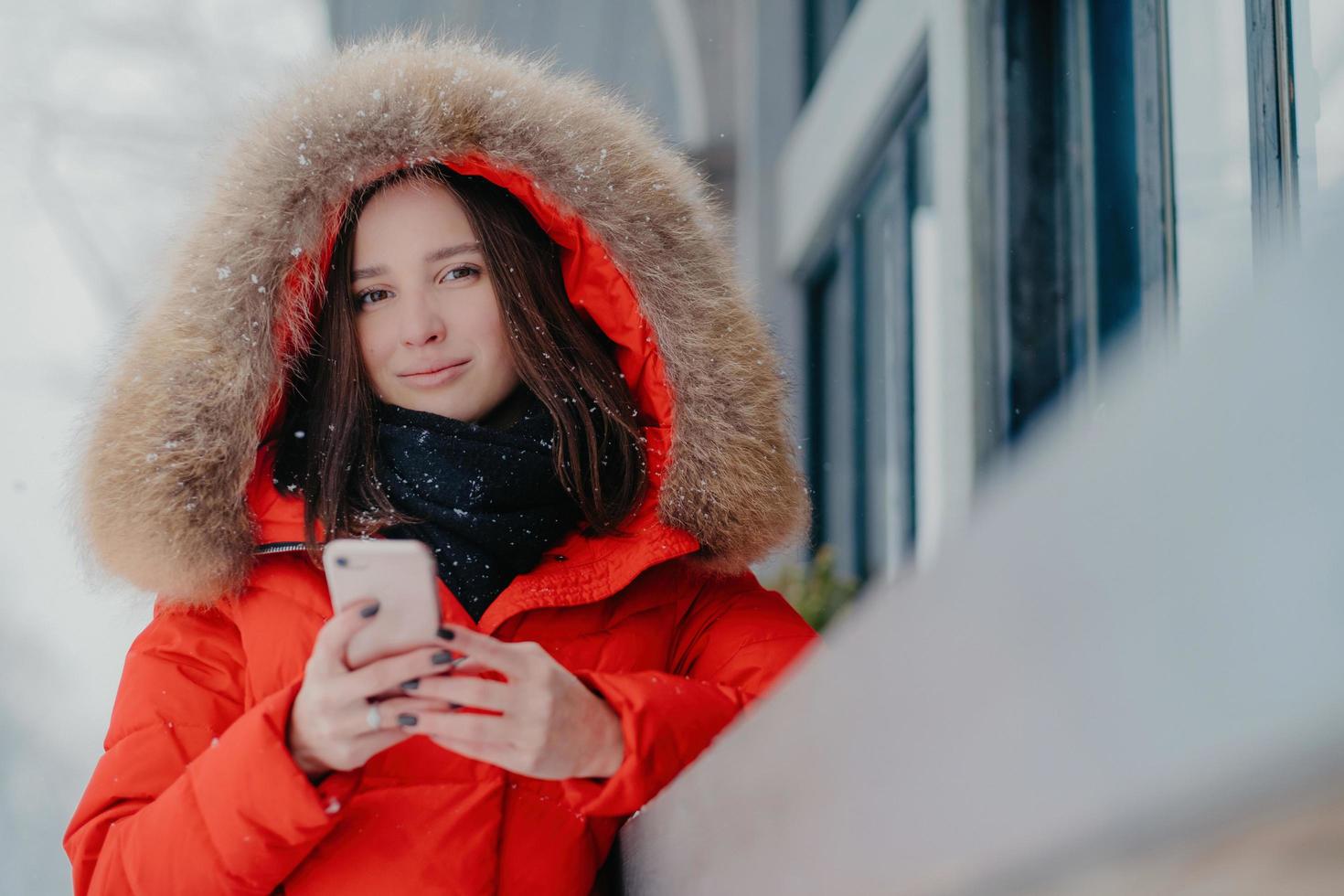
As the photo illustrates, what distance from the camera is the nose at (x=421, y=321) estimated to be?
4.65 ft

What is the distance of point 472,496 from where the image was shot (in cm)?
136

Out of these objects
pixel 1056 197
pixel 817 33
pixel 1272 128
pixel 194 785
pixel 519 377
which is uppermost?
pixel 817 33

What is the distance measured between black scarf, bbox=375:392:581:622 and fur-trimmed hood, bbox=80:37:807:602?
14 cm

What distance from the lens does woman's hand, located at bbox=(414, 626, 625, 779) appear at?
0.99 m

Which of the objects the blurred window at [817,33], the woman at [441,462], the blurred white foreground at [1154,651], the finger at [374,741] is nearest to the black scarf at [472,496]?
the woman at [441,462]

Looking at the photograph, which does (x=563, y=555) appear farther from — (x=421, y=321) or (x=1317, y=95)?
(x=1317, y=95)

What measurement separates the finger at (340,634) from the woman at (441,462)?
11 centimetres

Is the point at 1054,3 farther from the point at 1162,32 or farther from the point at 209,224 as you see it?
the point at 209,224

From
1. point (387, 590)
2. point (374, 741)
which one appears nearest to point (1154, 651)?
point (387, 590)

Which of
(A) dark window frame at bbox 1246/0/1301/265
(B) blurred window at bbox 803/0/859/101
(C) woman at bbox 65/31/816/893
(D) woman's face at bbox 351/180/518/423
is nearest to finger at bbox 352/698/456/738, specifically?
(C) woman at bbox 65/31/816/893

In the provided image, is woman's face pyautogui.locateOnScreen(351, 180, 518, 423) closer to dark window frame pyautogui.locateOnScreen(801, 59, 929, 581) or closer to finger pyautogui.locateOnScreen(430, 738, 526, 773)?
finger pyautogui.locateOnScreen(430, 738, 526, 773)

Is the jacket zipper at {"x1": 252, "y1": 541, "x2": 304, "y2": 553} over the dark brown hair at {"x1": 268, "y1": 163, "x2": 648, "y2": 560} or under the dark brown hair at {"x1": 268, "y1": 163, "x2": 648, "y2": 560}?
under

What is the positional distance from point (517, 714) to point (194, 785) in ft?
1.06

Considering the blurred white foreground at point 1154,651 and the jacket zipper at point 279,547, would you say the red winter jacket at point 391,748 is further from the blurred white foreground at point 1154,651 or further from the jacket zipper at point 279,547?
the blurred white foreground at point 1154,651
